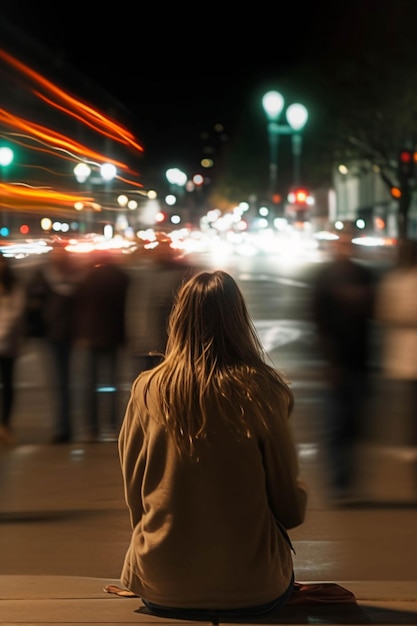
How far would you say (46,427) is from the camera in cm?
1080

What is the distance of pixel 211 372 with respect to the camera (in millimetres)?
3830

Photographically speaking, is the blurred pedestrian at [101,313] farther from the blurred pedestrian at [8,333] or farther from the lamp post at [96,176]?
the lamp post at [96,176]

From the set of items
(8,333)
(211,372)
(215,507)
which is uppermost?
(211,372)

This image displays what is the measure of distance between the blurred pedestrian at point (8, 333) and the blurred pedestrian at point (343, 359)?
118 inches

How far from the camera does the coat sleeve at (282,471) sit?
3848 millimetres

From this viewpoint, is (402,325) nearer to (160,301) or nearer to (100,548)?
(160,301)

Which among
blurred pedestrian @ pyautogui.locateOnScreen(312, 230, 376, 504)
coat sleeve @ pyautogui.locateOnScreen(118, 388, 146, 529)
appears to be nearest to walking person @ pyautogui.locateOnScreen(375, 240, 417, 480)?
blurred pedestrian @ pyautogui.locateOnScreen(312, 230, 376, 504)

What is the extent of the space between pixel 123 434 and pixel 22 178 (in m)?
Result: 22.6

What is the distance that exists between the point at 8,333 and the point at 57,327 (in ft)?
1.35

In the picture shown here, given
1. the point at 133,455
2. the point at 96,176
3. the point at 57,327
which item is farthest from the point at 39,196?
the point at 133,455

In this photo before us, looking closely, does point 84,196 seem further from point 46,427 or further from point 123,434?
point 123,434

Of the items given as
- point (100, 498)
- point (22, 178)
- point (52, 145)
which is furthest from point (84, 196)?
point (100, 498)

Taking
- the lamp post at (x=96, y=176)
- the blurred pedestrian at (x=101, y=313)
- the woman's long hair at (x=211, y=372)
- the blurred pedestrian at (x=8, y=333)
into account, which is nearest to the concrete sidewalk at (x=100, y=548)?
the blurred pedestrian at (x=8, y=333)

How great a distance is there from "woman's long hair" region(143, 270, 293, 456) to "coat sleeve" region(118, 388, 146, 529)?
15 cm
